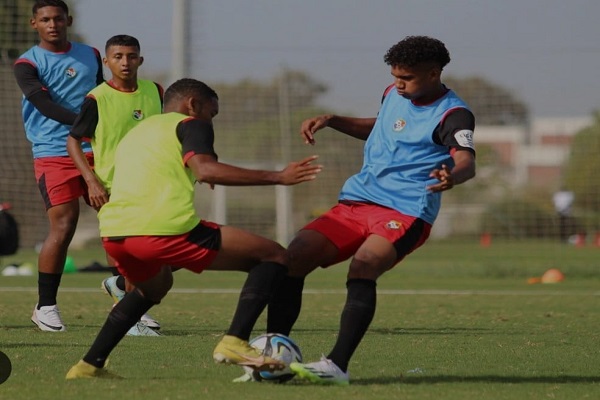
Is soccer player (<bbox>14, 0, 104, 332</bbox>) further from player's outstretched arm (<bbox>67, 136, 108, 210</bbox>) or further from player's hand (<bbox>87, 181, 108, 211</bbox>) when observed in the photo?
player's hand (<bbox>87, 181, 108, 211</bbox>)

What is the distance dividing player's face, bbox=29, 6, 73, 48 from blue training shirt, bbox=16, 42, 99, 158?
10 cm

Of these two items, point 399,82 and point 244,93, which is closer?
point 399,82

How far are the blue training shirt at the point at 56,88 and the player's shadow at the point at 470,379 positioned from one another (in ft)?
12.7

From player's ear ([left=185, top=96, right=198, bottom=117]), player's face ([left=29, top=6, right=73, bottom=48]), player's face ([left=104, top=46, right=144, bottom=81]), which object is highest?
player's face ([left=29, top=6, right=73, bottom=48])

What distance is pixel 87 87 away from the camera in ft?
32.0

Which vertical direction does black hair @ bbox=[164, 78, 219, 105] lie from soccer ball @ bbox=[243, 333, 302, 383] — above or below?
above

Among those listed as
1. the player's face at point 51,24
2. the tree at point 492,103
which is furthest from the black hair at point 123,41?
the tree at point 492,103

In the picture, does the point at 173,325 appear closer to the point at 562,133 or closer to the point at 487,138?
the point at 562,133

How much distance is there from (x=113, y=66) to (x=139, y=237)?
3.01 meters

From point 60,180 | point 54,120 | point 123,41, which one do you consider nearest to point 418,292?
point 60,180

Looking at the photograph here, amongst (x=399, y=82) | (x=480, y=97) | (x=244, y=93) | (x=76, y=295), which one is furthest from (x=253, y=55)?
(x=399, y=82)

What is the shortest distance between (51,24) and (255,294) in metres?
4.14

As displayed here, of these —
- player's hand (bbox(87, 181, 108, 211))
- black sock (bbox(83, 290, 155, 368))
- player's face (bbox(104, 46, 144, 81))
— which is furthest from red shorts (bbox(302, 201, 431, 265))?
player's face (bbox(104, 46, 144, 81))

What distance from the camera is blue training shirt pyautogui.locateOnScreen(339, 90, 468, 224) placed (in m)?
6.92
